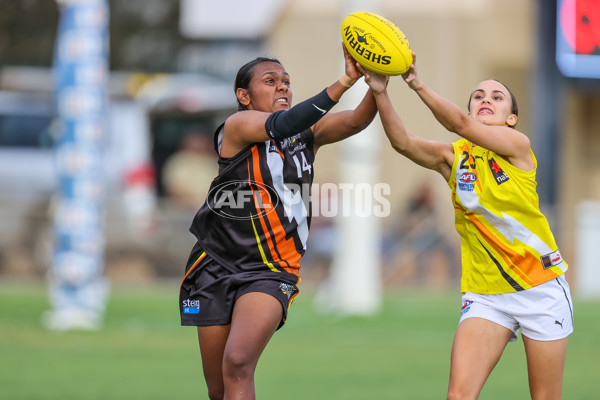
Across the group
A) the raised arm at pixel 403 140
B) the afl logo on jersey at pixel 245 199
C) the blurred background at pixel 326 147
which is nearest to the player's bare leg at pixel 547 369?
the raised arm at pixel 403 140

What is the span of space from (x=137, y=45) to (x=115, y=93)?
13179 millimetres

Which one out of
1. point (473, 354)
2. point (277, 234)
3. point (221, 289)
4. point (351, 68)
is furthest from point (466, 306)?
point (351, 68)

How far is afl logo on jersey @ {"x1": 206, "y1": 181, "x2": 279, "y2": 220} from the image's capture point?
18.4 feet

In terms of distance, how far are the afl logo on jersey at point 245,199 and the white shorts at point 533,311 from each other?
4.18ft

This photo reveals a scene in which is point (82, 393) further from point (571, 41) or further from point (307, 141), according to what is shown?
point (571, 41)

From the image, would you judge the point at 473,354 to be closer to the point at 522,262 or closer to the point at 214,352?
the point at 522,262

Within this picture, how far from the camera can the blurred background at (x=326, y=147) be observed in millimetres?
16469

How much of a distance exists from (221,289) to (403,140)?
1297 mm

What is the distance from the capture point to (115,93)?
63.1 ft

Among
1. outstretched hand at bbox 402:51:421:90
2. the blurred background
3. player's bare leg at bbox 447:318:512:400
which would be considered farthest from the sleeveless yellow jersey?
the blurred background

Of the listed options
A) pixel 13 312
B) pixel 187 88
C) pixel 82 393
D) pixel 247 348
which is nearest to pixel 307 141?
pixel 247 348

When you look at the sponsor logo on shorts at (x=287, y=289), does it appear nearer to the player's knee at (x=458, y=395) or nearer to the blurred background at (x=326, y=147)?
the player's knee at (x=458, y=395)

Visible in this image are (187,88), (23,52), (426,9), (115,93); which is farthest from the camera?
(23,52)

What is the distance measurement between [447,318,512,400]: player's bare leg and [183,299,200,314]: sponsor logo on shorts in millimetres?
1439
